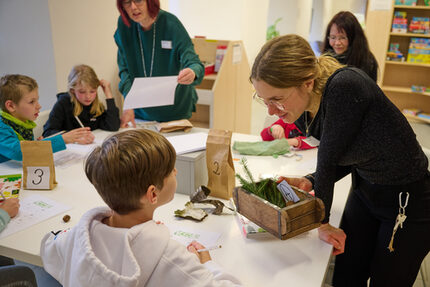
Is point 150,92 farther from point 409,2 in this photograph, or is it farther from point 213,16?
point 409,2

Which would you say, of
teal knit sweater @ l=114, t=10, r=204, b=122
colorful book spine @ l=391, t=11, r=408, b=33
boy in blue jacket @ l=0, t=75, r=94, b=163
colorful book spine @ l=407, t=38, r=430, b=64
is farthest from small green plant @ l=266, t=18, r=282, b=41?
boy in blue jacket @ l=0, t=75, r=94, b=163

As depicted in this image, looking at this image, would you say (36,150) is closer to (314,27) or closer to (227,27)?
(227,27)

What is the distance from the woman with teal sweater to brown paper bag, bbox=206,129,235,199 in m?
0.78

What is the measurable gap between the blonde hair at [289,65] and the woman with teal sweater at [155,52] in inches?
40.0

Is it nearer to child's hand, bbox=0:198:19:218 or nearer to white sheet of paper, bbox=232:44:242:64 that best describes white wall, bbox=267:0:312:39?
white sheet of paper, bbox=232:44:242:64

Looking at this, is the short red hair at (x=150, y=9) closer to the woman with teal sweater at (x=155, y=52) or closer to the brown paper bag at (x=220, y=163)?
the woman with teal sweater at (x=155, y=52)

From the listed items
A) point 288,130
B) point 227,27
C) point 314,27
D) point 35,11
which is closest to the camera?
point 288,130

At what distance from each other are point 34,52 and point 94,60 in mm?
526

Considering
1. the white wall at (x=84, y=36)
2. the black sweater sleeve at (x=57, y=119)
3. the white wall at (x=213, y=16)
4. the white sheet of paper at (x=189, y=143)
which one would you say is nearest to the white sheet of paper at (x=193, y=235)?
the white sheet of paper at (x=189, y=143)

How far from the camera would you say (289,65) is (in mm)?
1145

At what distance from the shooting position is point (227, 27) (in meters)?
5.46

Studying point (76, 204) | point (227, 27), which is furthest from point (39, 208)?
point (227, 27)

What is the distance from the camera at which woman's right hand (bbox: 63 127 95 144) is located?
199 centimetres

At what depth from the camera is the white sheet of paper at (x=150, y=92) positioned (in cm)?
208
